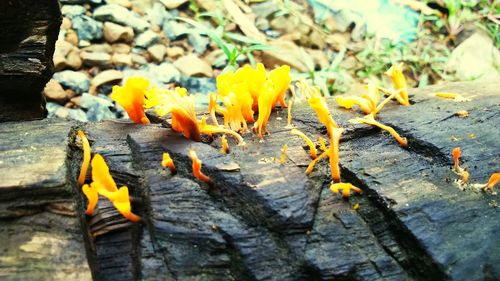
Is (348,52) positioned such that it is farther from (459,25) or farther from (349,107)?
(349,107)

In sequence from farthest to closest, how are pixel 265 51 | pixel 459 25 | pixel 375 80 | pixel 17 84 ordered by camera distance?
pixel 459 25, pixel 375 80, pixel 265 51, pixel 17 84

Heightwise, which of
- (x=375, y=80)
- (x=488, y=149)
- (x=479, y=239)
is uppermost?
(x=488, y=149)

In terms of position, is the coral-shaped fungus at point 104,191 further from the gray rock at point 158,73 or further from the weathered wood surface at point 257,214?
the gray rock at point 158,73

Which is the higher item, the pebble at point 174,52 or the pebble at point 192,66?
the pebble at point 174,52

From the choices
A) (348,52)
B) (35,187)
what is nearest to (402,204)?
(35,187)

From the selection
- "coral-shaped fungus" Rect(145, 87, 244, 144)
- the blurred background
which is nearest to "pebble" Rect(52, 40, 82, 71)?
the blurred background

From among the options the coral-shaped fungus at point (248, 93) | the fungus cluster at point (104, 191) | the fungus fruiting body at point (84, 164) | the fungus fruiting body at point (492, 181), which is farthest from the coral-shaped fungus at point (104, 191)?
the fungus fruiting body at point (492, 181)

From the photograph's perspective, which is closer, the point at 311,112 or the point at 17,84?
the point at 17,84
